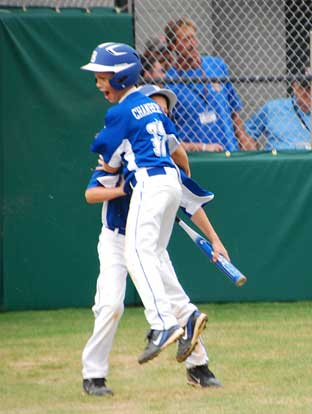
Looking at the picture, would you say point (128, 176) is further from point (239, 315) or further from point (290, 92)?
point (290, 92)

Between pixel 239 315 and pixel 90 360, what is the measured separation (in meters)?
3.05

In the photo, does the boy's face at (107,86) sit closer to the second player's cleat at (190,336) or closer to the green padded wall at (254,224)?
the second player's cleat at (190,336)

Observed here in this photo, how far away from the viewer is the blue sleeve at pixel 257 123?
959 cm

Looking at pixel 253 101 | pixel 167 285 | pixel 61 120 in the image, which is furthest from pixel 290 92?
pixel 167 285

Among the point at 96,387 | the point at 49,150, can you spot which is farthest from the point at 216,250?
the point at 49,150

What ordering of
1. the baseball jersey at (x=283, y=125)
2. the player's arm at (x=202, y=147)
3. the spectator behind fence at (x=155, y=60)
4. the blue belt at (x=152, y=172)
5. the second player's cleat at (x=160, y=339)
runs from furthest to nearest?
the baseball jersey at (x=283, y=125), the player's arm at (x=202, y=147), the spectator behind fence at (x=155, y=60), the blue belt at (x=152, y=172), the second player's cleat at (x=160, y=339)

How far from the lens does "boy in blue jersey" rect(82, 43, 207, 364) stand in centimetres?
569

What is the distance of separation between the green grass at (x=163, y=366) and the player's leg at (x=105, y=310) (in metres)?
0.13

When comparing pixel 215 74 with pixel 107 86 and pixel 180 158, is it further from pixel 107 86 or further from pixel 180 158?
pixel 107 86

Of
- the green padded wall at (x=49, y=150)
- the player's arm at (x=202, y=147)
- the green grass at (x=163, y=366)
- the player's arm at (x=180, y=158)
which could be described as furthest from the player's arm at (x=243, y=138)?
the player's arm at (x=180, y=158)

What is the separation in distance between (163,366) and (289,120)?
10.6ft

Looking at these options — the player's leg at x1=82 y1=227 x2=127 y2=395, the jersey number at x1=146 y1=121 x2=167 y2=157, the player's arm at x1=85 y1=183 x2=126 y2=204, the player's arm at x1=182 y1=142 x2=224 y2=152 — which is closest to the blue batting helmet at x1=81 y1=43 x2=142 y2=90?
the jersey number at x1=146 y1=121 x2=167 y2=157

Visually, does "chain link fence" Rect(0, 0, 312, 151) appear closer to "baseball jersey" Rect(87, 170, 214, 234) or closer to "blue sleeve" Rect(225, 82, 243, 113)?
"blue sleeve" Rect(225, 82, 243, 113)

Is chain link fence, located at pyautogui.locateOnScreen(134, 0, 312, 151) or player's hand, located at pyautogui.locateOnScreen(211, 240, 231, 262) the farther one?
chain link fence, located at pyautogui.locateOnScreen(134, 0, 312, 151)
